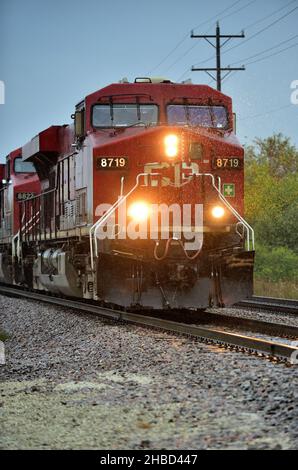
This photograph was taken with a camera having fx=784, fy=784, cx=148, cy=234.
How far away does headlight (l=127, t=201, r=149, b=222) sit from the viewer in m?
11.2

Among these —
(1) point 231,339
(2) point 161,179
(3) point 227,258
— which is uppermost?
(2) point 161,179

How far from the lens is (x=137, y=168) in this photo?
455 inches

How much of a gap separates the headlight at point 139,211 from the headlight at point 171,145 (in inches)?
33.3

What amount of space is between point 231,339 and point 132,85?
509cm

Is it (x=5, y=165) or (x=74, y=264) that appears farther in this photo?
(x=5, y=165)

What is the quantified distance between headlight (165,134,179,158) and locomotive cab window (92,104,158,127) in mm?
545

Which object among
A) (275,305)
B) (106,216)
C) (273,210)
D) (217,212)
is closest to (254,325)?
(217,212)

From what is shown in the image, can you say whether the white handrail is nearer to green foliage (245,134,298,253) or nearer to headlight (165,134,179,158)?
headlight (165,134,179,158)

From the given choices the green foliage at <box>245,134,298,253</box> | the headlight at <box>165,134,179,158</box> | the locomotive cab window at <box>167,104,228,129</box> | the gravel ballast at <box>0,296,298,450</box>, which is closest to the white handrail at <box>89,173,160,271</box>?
the headlight at <box>165,134,179,158</box>

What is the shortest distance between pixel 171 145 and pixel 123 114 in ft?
3.29

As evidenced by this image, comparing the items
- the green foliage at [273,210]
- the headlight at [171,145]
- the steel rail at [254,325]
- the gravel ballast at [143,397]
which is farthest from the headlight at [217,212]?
the green foliage at [273,210]
